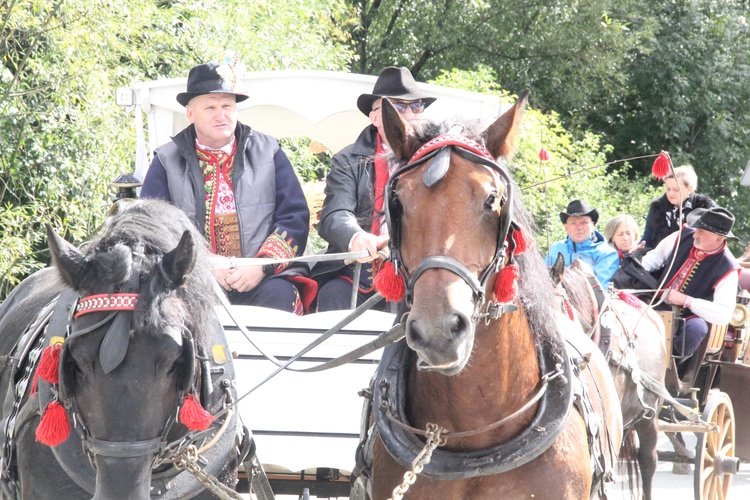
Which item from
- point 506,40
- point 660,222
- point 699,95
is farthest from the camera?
point 699,95

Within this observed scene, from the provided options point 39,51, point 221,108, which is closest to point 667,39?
point 39,51

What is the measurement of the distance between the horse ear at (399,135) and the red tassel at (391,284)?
0.33 metres

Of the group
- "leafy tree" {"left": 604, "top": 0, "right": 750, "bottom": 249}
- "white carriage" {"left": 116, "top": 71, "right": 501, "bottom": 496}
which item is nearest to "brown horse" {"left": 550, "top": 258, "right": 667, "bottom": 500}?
"white carriage" {"left": 116, "top": 71, "right": 501, "bottom": 496}

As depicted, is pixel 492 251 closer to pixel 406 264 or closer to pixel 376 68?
pixel 406 264

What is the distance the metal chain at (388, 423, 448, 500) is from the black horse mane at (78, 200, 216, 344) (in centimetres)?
82

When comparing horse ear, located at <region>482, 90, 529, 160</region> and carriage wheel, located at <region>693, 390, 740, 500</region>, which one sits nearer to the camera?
horse ear, located at <region>482, 90, 529, 160</region>

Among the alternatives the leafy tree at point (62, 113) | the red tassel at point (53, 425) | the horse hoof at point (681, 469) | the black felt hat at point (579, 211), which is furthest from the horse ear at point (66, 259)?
the horse hoof at point (681, 469)

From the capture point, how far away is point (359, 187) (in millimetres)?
4605

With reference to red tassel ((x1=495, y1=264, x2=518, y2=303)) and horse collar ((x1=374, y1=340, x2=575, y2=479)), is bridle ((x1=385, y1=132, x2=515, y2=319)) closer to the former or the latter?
red tassel ((x1=495, y1=264, x2=518, y2=303))

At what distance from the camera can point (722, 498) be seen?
656 cm

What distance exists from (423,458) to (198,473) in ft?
2.53

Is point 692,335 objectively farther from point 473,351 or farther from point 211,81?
point 473,351

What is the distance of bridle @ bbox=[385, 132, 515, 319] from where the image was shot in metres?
2.63

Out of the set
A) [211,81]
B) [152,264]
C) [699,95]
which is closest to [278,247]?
[211,81]
